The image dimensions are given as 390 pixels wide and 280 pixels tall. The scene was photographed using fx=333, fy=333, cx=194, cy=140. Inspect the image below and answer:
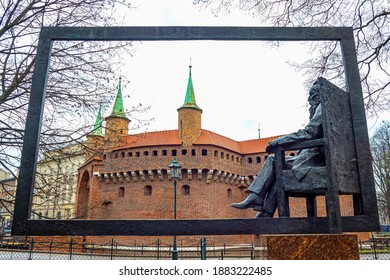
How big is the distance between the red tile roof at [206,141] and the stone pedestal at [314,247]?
22464mm

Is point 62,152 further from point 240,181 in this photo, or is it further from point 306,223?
point 240,181

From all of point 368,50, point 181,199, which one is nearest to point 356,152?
point 368,50

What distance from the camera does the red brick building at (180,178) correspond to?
25969 mm

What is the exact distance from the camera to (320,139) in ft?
9.57

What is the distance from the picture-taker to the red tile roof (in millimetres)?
26453

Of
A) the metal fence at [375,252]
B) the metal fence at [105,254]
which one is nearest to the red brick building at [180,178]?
the metal fence at [105,254]

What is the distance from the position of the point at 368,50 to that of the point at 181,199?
2015 cm

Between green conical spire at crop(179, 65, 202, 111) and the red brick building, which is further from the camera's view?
green conical spire at crop(179, 65, 202, 111)

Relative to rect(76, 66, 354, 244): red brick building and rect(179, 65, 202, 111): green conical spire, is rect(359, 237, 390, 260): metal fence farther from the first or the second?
rect(179, 65, 202, 111): green conical spire

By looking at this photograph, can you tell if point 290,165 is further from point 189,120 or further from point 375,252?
point 189,120

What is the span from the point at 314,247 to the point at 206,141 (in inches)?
952

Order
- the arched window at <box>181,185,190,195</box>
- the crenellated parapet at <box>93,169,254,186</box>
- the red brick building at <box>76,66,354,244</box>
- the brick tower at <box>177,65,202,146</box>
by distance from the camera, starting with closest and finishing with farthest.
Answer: the red brick building at <box>76,66,354,244</box> → the crenellated parapet at <box>93,169,254,186</box> → the arched window at <box>181,185,190,195</box> → the brick tower at <box>177,65,202,146</box>

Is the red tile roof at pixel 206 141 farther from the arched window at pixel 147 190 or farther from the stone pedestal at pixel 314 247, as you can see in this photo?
the stone pedestal at pixel 314 247

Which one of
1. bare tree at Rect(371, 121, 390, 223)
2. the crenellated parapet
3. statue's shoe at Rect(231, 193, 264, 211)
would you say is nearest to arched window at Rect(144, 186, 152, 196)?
the crenellated parapet
